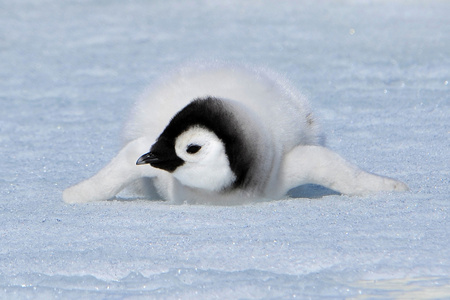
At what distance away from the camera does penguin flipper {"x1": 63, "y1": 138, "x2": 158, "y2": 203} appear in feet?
10.4

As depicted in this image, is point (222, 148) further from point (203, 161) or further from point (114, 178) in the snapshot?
point (114, 178)

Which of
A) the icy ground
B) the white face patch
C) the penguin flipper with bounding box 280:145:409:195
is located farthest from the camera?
the penguin flipper with bounding box 280:145:409:195

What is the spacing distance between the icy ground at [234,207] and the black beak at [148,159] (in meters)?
0.21

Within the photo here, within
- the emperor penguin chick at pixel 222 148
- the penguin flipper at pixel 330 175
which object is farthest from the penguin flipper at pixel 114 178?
the penguin flipper at pixel 330 175

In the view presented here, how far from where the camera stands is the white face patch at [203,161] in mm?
2816

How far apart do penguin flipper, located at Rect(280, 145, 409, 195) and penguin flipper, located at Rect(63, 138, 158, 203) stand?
1.85ft

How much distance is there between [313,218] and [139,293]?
0.88 meters

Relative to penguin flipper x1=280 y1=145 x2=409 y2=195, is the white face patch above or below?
above

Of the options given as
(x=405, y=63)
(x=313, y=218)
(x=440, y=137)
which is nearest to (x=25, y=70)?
(x=405, y=63)

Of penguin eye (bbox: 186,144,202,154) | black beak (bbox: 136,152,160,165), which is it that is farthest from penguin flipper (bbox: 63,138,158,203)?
penguin eye (bbox: 186,144,202,154)

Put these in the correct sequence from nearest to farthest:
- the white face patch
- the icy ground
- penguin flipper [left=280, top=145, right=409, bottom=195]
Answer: the icy ground, the white face patch, penguin flipper [left=280, top=145, right=409, bottom=195]

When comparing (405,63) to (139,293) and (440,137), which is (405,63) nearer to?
(440,137)

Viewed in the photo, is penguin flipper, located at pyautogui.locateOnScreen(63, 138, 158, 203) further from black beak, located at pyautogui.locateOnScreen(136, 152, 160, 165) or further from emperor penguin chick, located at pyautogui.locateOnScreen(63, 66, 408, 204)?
black beak, located at pyautogui.locateOnScreen(136, 152, 160, 165)

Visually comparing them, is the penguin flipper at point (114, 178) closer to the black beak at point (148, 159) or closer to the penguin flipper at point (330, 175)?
the black beak at point (148, 159)
